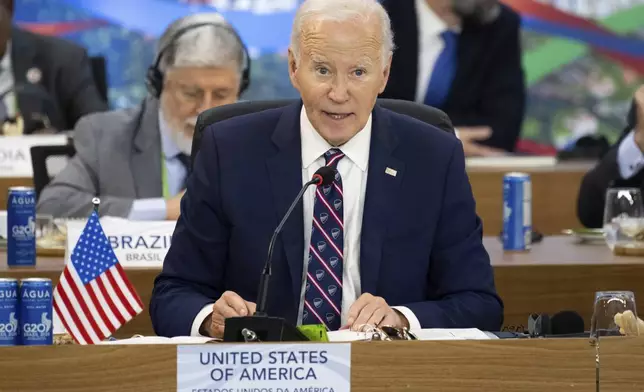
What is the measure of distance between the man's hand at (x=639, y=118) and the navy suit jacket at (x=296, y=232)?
186 cm

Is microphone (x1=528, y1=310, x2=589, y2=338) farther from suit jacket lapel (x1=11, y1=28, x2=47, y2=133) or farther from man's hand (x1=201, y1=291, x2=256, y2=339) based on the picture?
suit jacket lapel (x1=11, y1=28, x2=47, y2=133)

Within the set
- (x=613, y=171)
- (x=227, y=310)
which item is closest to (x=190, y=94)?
(x=613, y=171)

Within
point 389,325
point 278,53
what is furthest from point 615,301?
point 278,53

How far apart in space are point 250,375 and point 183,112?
2735 mm

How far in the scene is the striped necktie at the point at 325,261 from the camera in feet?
9.71

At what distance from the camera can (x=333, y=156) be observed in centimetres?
303

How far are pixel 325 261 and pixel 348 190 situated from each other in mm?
175

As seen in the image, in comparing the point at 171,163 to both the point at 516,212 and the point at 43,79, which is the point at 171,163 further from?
the point at 43,79

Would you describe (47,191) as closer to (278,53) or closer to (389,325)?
(389,325)

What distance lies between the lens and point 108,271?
120 inches

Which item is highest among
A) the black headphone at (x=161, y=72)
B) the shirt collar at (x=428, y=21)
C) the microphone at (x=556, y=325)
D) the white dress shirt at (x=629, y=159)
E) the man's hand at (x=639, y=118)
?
the shirt collar at (x=428, y=21)

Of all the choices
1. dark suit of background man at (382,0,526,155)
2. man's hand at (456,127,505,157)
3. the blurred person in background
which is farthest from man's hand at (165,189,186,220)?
dark suit of background man at (382,0,526,155)

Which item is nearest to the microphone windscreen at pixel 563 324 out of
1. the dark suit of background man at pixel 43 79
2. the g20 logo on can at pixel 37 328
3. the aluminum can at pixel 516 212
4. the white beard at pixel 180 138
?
the g20 logo on can at pixel 37 328

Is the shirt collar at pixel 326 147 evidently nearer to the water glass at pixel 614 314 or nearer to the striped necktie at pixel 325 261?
the striped necktie at pixel 325 261
